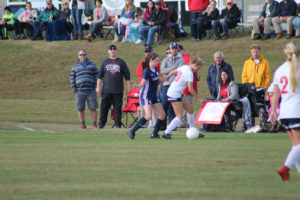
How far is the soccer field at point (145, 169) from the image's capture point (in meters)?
6.68

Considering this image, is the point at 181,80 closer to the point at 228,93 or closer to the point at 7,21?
the point at 228,93

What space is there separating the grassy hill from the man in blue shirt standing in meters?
3.01

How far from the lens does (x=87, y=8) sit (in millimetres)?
30312

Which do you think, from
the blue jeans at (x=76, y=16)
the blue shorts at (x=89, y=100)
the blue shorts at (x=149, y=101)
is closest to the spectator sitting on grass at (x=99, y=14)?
the blue jeans at (x=76, y=16)

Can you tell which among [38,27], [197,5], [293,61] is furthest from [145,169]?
[38,27]

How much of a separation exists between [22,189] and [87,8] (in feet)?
79.1

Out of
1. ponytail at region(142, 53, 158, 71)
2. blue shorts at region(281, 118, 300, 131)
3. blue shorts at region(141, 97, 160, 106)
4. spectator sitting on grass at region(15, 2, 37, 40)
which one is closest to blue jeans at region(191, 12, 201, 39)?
spectator sitting on grass at region(15, 2, 37, 40)

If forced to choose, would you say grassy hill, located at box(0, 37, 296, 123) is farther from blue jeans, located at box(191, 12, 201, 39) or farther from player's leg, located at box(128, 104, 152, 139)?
player's leg, located at box(128, 104, 152, 139)

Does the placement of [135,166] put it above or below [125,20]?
below

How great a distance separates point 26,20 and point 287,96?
81.8 feet

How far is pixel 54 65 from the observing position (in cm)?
2869

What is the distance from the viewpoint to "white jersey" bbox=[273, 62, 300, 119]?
24.4 feet

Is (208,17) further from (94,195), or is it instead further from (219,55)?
(94,195)

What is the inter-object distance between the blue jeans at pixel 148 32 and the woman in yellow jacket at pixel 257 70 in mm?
10457
